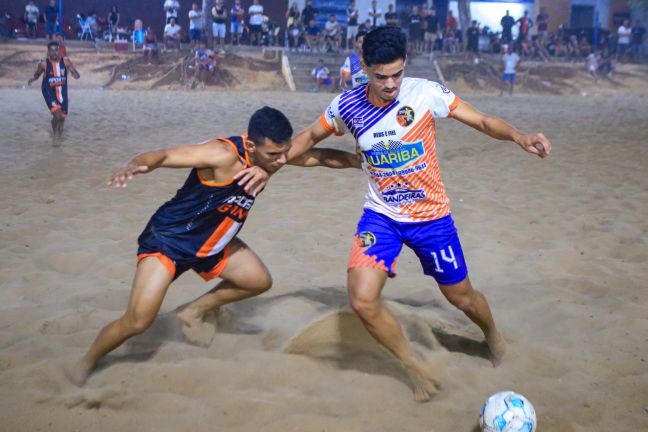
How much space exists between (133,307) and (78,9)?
29.6m

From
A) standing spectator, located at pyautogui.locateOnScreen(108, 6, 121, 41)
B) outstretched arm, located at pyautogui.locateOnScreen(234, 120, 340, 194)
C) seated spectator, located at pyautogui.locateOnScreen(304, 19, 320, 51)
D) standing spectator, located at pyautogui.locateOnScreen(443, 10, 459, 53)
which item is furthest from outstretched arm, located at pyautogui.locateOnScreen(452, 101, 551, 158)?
standing spectator, located at pyautogui.locateOnScreen(443, 10, 459, 53)

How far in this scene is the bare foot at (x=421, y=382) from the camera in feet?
11.1

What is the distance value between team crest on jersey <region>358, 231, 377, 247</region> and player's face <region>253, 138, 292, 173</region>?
2.04 feet

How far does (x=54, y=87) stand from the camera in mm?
11234

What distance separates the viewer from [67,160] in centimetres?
972

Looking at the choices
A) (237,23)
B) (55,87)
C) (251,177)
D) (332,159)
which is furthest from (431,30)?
(251,177)

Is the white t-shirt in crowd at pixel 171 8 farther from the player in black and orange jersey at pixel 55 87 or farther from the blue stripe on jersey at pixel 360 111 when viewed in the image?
the blue stripe on jersey at pixel 360 111

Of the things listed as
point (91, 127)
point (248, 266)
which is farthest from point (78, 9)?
point (248, 266)

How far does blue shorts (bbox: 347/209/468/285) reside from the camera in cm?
354

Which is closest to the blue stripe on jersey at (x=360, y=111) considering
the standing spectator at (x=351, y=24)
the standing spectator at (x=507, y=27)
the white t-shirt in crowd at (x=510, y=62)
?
the white t-shirt in crowd at (x=510, y=62)

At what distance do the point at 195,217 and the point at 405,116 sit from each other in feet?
4.29

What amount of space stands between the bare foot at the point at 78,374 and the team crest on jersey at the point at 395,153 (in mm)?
1957

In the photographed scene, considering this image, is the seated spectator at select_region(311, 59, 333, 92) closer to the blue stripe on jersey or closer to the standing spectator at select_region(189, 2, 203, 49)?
the standing spectator at select_region(189, 2, 203, 49)

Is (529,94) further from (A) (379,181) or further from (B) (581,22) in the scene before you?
(A) (379,181)
